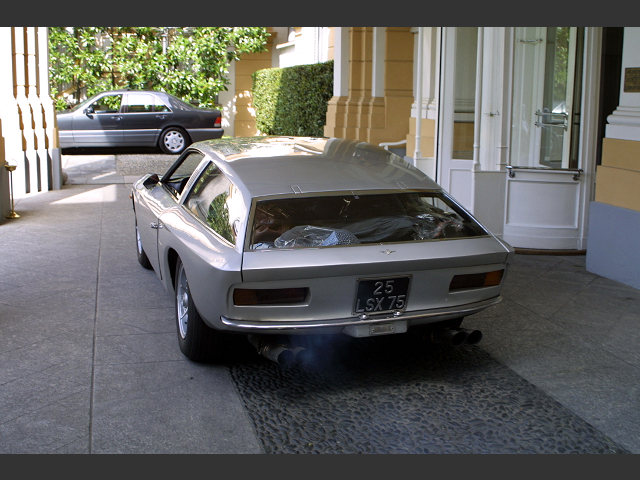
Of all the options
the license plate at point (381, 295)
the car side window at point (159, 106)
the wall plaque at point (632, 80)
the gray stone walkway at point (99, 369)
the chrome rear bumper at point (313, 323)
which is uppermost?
the wall plaque at point (632, 80)

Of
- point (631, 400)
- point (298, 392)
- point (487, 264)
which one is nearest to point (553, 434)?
point (631, 400)

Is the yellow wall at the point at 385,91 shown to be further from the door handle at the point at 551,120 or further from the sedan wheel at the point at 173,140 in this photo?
the sedan wheel at the point at 173,140

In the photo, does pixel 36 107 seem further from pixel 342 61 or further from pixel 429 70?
pixel 429 70

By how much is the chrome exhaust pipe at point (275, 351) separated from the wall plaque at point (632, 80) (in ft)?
14.0

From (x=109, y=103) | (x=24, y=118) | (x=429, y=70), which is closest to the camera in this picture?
(x=429, y=70)

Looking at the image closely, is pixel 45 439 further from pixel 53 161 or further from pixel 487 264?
pixel 53 161

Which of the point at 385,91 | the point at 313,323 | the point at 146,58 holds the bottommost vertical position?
the point at 313,323

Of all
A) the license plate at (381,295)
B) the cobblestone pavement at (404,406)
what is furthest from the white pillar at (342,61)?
the license plate at (381,295)

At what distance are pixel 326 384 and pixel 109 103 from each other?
16.9 meters

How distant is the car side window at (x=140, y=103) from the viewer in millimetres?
20156

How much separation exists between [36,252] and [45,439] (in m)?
4.96

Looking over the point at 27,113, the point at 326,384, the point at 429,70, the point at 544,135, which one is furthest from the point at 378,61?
the point at 326,384

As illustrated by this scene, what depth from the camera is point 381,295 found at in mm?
4781

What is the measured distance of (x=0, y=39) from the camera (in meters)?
12.6
